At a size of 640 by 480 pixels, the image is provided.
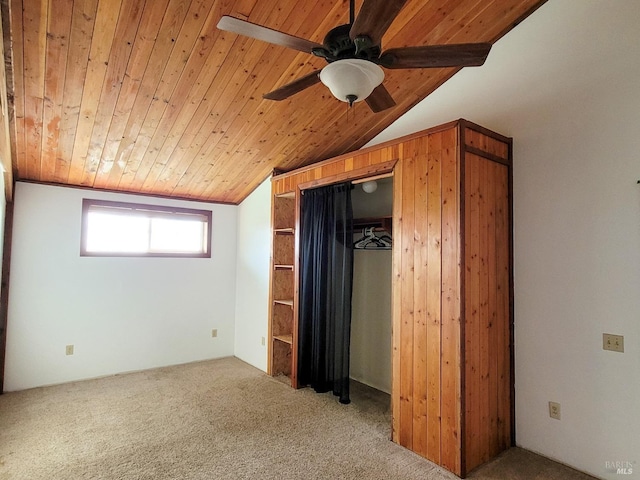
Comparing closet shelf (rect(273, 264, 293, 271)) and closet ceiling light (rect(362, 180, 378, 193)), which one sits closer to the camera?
closet ceiling light (rect(362, 180, 378, 193))

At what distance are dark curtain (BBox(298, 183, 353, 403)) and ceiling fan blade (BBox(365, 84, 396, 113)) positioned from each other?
123 centimetres

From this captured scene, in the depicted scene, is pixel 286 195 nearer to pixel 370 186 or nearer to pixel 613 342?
pixel 370 186

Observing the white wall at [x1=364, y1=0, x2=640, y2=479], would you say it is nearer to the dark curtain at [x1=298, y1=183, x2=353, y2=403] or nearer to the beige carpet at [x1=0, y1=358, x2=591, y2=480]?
the beige carpet at [x1=0, y1=358, x2=591, y2=480]

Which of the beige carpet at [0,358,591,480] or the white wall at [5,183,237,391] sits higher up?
the white wall at [5,183,237,391]

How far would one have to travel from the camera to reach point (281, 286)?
4359mm

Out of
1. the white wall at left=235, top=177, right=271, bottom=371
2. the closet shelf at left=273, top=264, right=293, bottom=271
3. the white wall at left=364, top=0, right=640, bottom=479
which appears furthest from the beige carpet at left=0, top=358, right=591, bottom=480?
the closet shelf at left=273, top=264, right=293, bottom=271

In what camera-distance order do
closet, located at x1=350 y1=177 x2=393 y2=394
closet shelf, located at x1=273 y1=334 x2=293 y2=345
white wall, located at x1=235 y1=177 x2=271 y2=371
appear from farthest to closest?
white wall, located at x1=235 y1=177 x2=271 y2=371 → closet shelf, located at x1=273 y1=334 x2=293 y2=345 → closet, located at x1=350 y1=177 x2=393 y2=394

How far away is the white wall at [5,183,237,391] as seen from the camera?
3.75m

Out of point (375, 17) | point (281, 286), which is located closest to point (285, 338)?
point (281, 286)

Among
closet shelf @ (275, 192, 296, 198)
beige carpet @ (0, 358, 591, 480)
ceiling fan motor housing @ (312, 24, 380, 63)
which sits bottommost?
beige carpet @ (0, 358, 591, 480)

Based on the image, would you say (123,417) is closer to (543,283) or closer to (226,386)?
(226,386)

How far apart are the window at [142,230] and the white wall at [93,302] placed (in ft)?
0.27

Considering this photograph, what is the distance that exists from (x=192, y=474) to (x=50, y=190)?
3345mm

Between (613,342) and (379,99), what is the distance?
211 centimetres
